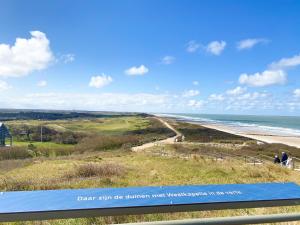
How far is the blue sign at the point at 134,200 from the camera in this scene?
274 cm

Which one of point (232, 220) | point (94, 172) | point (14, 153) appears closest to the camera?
point (232, 220)

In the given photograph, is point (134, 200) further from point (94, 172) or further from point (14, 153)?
point (14, 153)

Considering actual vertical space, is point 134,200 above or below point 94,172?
above

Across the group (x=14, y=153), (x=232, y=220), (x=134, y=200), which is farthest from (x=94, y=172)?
(x=14, y=153)

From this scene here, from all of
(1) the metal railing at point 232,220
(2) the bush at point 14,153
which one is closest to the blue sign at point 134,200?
(1) the metal railing at point 232,220

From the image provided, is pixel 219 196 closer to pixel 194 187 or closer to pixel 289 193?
pixel 194 187

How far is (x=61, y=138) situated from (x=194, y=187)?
6265 cm

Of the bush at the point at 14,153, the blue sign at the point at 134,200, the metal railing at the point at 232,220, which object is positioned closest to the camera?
the blue sign at the point at 134,200

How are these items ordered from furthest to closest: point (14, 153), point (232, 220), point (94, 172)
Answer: point (14, 153) → point (94, 172) → point (232, 220)

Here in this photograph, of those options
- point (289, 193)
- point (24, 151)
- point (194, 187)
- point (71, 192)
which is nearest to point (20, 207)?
point (71, 192)

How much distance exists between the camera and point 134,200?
9.73 feet

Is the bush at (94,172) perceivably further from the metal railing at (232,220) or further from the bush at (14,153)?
the bush at (14,153)

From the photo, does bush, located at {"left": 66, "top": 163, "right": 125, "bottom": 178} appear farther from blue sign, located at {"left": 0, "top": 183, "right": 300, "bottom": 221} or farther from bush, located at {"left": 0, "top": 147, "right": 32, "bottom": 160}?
bush, located at {"left": 0, "top": 147, "right": 32, "bottom": 160}

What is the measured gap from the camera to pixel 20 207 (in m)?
2.75
